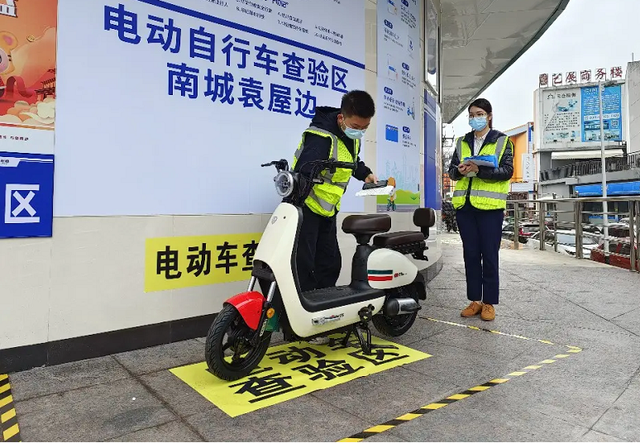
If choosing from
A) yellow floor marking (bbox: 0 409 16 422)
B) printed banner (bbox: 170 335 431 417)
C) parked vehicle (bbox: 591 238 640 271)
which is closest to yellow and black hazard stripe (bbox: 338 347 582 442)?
printed banner (bbox: 170 335 431 417)

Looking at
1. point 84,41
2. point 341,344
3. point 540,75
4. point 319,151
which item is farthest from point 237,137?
point 540,75

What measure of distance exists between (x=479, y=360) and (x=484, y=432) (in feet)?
3.05

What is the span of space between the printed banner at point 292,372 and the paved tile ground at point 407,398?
65mm

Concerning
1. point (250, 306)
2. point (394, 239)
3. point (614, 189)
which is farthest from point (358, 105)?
point (614, 189)

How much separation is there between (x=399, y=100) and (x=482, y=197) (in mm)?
1709

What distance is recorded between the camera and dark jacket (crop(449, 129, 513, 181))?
3.43 meters

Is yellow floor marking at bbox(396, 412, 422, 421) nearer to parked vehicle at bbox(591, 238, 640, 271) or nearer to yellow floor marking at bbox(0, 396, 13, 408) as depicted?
yellow floor marking at bbox(0, 396, 13, 408)

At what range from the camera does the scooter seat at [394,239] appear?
2.94 metres

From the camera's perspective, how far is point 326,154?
8.80 ft

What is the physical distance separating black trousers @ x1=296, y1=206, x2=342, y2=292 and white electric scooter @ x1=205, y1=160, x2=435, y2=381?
0.44 feet

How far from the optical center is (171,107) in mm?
2865

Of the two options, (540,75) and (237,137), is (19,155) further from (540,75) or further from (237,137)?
(540,75)

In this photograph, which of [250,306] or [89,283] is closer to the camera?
[250,306]

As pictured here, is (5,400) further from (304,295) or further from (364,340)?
(364,340)
